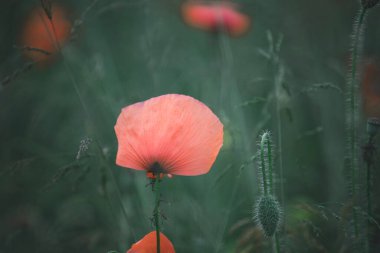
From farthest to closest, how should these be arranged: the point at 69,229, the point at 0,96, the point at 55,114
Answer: the point at 55,114 → the point at 0,96 → the point at 69,229

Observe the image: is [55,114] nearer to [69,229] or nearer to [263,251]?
[69,229]

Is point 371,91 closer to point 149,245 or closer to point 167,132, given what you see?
point 167,132

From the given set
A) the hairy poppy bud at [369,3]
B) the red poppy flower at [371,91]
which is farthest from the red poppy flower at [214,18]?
the hairy poppy bud at [369,3]

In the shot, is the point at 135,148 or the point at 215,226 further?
the point at 215,226

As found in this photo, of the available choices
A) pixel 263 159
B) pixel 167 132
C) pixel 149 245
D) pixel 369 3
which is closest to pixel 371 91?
pixel 369 3

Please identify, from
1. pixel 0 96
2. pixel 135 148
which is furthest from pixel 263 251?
pixel 0 96

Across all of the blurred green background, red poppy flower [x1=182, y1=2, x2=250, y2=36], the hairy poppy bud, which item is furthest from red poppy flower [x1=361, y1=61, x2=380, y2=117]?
red poppy flower [x1=182, y1=2, x2=250, y2=36]

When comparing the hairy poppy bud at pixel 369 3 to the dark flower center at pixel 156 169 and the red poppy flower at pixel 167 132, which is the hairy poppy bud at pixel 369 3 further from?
the dark flower center at pixel 156 169

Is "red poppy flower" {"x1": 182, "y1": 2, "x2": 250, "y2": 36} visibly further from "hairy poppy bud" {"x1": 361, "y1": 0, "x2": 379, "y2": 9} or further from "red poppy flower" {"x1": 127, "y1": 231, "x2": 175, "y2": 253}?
"red poppy flower" {"x1": 127, "y1": 231, "x2": 175, "y2": 253}
